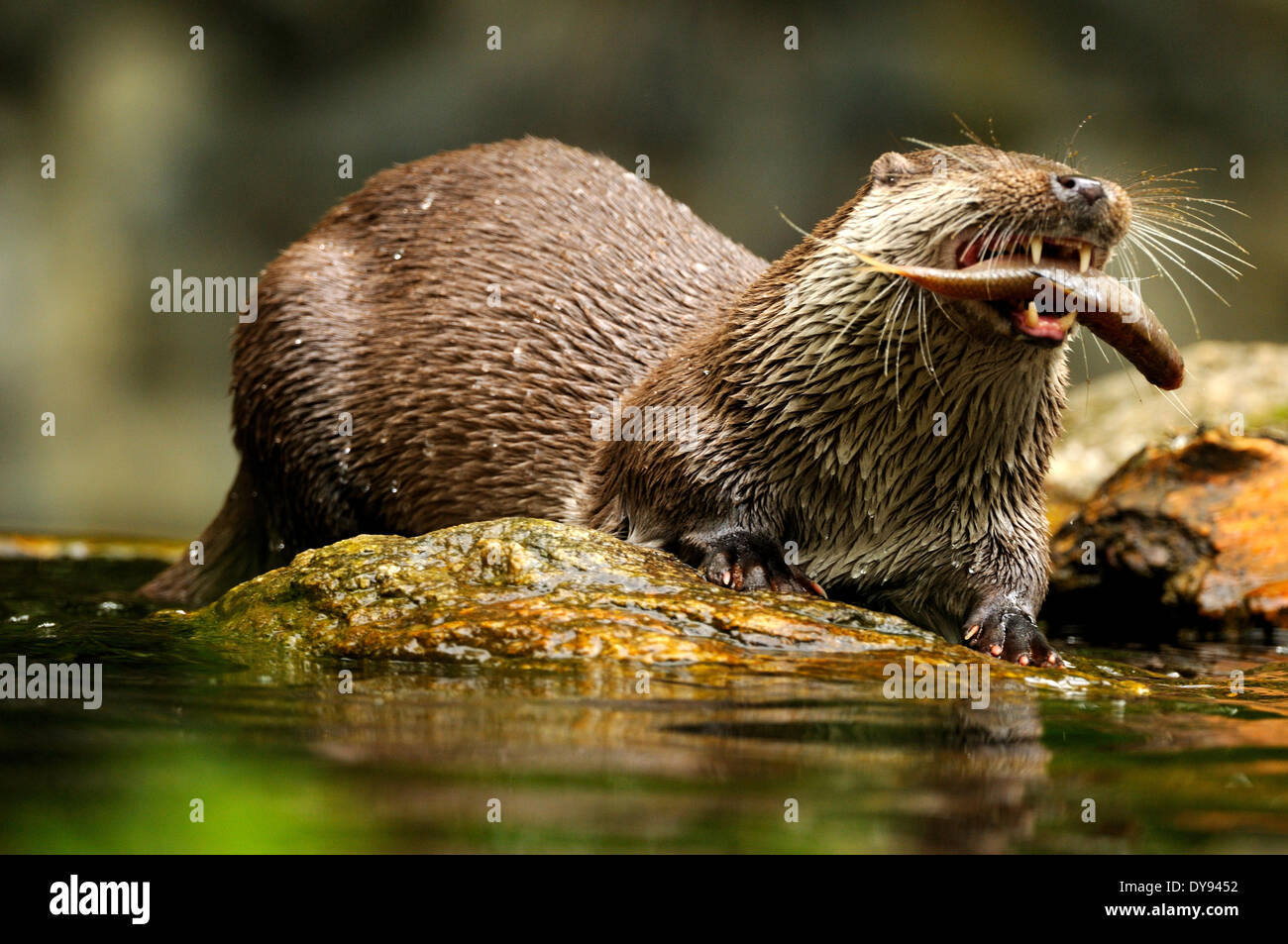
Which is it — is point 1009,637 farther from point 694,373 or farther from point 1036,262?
point 694,373

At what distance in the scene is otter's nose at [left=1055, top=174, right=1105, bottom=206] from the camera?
2709mm

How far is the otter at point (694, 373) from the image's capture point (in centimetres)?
294

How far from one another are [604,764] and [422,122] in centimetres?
615

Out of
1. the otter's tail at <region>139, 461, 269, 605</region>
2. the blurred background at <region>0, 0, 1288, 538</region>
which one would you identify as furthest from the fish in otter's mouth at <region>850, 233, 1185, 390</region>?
the blurred background at <region>0, 0, 1288, 538</region>

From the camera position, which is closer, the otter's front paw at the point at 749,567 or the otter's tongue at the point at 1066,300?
the otter's tongue at the point at 1066,300

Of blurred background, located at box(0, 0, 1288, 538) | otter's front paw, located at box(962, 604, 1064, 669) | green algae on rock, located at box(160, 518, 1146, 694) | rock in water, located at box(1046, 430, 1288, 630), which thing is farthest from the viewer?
blurred background, located at box(0, 0, 1288, 538)

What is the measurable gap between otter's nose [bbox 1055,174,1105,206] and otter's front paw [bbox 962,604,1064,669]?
2.91ft

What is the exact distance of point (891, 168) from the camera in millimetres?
3215

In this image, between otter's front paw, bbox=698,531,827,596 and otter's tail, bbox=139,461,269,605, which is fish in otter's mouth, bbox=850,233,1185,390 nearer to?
otter's front paw, bbox=698,531,827,596

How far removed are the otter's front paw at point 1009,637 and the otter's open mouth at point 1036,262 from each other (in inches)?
24.6

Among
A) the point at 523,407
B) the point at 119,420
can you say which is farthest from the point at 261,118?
the point at 523,407

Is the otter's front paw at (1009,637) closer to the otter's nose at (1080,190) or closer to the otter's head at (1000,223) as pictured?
the otter's head at (1000,223)

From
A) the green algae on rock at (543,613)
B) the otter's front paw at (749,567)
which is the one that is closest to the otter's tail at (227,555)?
the green algae on rock at (543,613)

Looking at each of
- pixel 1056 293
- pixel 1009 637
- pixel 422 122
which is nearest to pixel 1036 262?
pixel 1056 293
